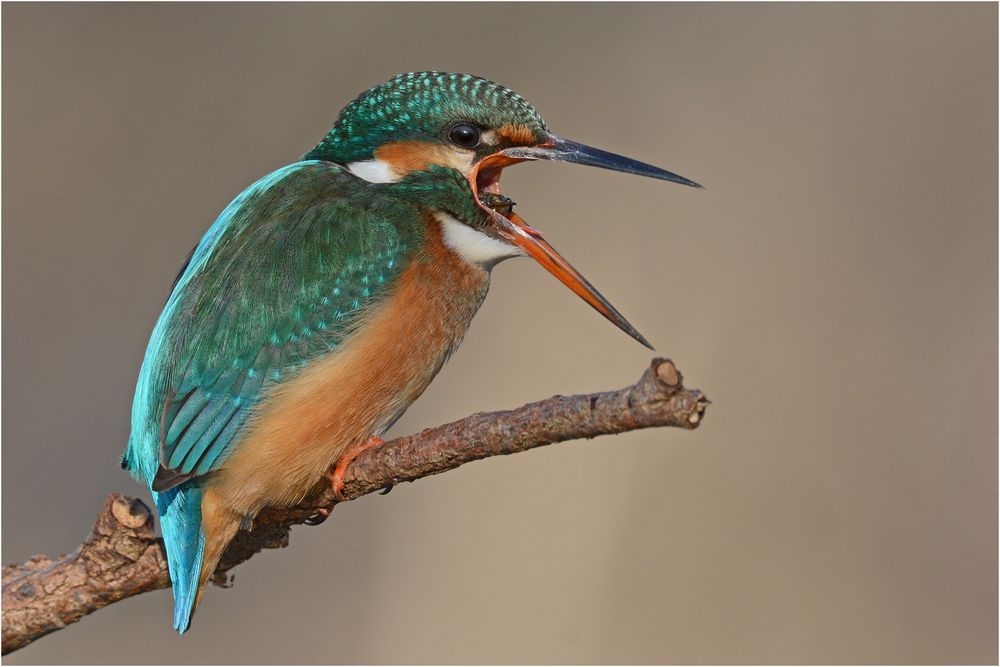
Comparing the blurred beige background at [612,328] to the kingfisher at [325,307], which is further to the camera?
the blurred beige background at [612,328]

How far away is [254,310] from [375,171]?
0.44 m

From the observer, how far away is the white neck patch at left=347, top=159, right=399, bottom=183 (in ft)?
7.79

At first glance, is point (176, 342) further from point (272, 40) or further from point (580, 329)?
point (272, 40)

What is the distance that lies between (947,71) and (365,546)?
3026mm

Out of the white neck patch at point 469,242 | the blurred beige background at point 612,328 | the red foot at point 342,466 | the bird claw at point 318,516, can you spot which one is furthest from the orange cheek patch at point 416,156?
the blurred beige background at point 612,328

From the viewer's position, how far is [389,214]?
227 cm

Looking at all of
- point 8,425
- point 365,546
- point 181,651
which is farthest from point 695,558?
point 8,425

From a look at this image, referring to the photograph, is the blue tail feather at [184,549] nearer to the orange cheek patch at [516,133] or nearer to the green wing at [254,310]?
the green wing at [254,310]

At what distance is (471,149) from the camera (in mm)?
2314

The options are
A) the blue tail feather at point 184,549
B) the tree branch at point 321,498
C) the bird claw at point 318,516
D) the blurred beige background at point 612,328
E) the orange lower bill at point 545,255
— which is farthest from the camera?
the blurred beige background at point 612,328

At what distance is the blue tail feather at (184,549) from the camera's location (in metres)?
2.08

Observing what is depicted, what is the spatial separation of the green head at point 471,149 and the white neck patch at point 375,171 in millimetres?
16

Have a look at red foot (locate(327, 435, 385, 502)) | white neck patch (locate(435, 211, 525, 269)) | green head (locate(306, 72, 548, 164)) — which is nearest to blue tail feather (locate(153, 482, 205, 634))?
red foot (locate(327, 435, 385, 502))

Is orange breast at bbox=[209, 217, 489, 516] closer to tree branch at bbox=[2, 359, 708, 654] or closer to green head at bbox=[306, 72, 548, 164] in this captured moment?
tree branch at bbox=[2, 359, 708, 654]
